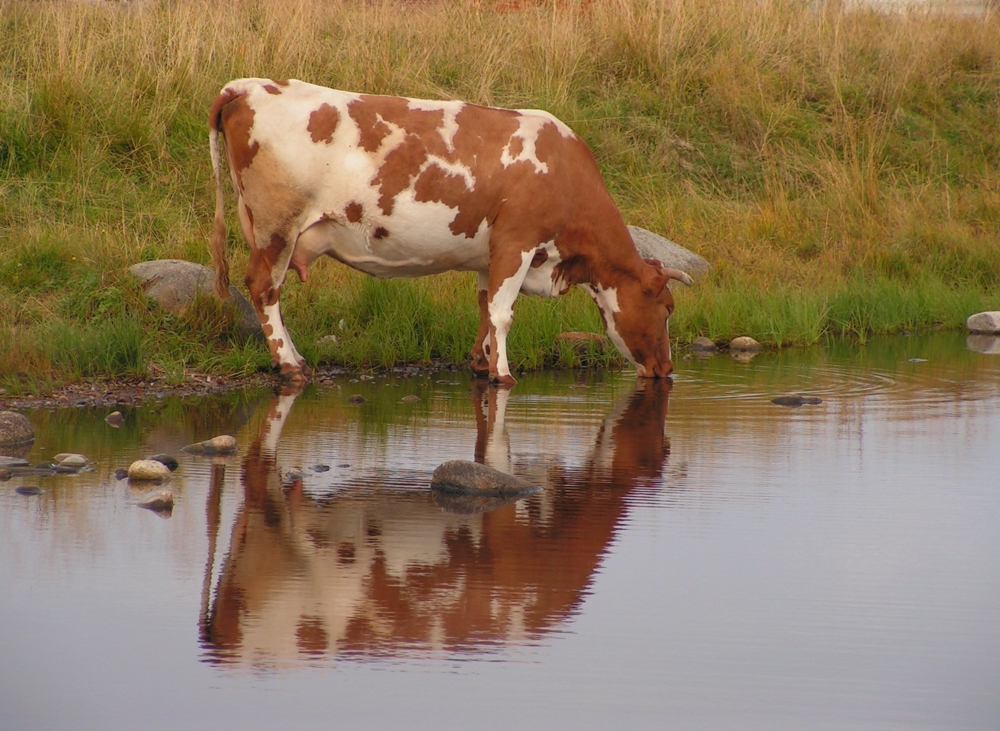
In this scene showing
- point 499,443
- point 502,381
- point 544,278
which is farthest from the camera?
point 544,278

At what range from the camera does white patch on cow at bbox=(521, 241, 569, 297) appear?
9.77 meters

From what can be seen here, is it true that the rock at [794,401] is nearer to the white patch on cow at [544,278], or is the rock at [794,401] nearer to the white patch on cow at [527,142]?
the white patch on cow at [544,278]

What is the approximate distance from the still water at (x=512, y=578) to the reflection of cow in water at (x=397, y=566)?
0.01m

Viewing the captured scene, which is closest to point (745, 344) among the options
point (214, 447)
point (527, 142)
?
point (527, 142)

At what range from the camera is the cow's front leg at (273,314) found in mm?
9359

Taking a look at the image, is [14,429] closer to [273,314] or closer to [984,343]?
[273,314]

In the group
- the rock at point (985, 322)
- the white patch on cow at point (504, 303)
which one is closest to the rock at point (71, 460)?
the white patch on cow at point (504, 303)

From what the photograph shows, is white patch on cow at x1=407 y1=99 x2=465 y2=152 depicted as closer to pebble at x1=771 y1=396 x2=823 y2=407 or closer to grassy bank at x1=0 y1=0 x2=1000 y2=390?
grassy bank at x1=0 y1=0 x2=1000 y2=390

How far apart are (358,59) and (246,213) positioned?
615 cm

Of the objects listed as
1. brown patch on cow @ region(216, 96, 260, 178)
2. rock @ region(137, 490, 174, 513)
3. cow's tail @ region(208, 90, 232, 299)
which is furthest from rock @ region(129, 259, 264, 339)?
rock @ region(137, 490, 174, 513)

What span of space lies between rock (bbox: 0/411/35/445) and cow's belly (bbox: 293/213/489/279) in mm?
2475

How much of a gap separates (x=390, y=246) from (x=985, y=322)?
20.0 ft

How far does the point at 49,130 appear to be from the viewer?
1294 cm

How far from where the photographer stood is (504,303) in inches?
373
